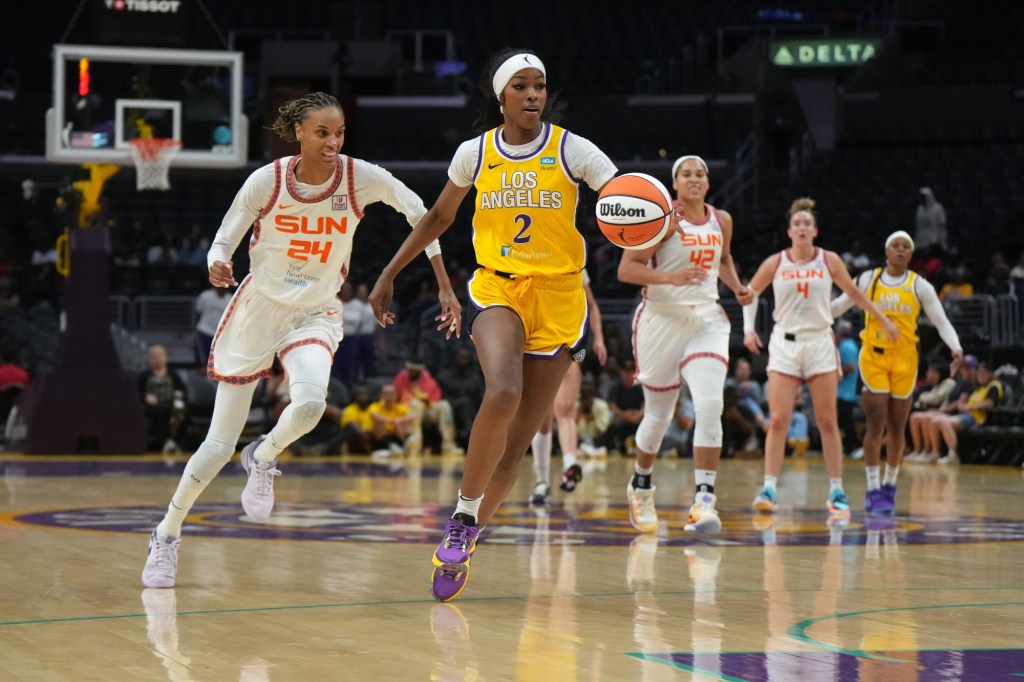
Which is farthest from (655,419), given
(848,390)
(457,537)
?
(848,390)

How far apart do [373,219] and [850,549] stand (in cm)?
2152

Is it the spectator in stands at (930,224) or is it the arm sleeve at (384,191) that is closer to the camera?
the arm sleeve at (384,191)

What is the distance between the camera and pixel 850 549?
26.7 ft

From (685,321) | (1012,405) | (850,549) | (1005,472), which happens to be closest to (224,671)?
(850,549)

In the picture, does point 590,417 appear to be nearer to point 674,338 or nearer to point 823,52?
point 674,338

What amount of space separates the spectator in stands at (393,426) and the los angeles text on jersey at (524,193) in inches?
495

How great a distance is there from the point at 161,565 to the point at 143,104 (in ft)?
38.1

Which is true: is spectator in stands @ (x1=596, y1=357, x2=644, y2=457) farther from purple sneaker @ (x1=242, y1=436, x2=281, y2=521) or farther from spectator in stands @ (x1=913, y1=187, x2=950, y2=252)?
purple sneaker @ (x1=242, y1=436, x2=281, y2=521)

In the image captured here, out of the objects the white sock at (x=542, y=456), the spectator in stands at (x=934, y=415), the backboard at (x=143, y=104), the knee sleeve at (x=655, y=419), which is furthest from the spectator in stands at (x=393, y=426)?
the knee sleeve at (x=655, y=419)

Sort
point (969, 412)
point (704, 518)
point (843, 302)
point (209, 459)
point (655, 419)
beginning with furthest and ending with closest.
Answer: point (969, 412) → point (843, 302) → point (655, 419) → point (704, 518) → point (209, 459)

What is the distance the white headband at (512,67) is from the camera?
6.09m

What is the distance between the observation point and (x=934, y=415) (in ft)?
60.2

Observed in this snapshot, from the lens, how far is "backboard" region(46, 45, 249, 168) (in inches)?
653

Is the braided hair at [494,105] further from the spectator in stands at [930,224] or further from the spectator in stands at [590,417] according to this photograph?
the spectator in stands at [930,224]
